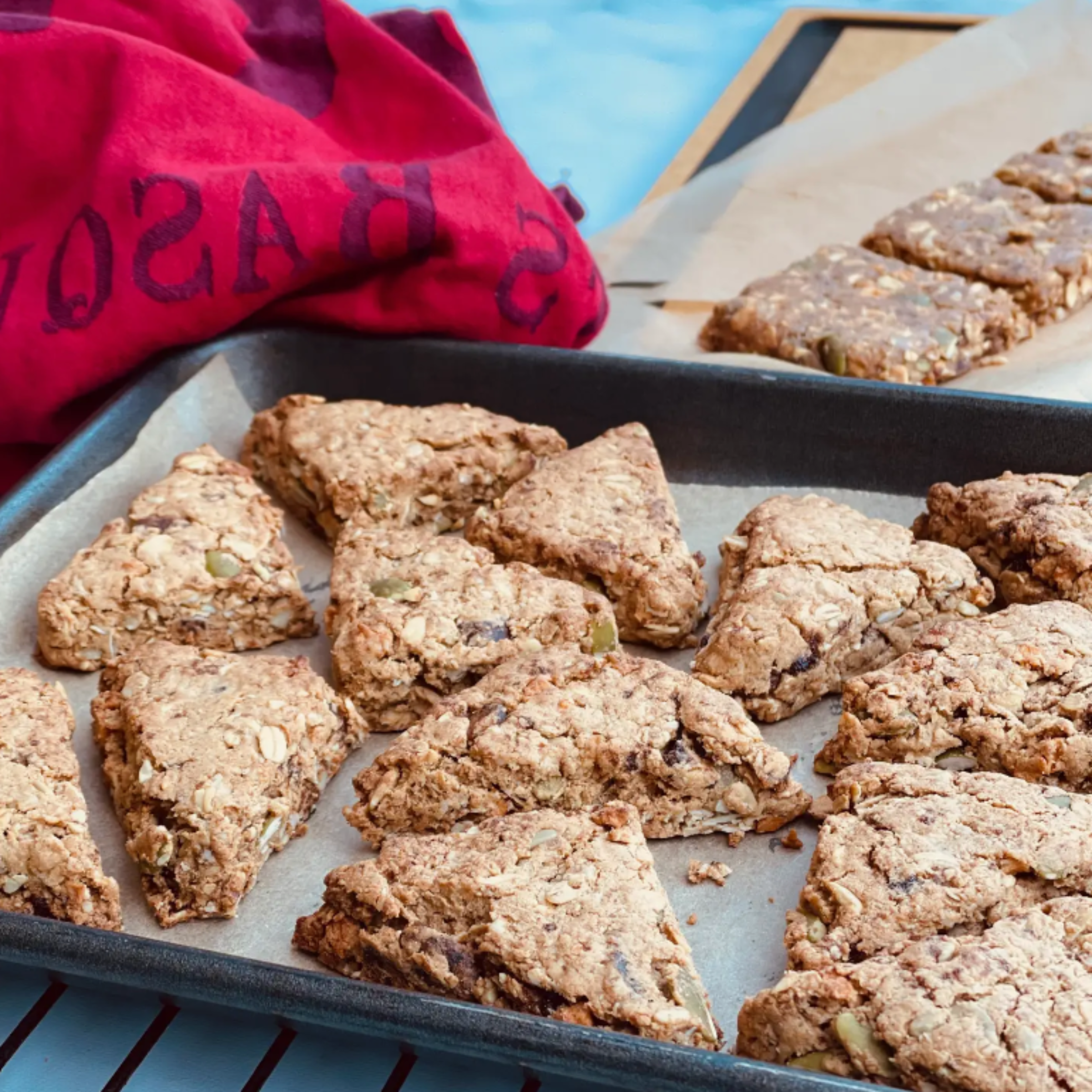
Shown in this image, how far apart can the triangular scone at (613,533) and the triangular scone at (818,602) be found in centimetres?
8

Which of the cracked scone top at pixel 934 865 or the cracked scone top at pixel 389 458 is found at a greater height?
the cracked scone top at pixel 389 458

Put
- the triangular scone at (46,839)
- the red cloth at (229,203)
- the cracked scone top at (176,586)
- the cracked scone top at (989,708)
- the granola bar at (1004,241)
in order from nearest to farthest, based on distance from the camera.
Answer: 1. the triangular scone at (46,839)
2. the cracked scone top at (989,708)
3. the cracked scone top at (176,586)
4. the red cloth at (229,203)
5. the granola bar at (1004,241)

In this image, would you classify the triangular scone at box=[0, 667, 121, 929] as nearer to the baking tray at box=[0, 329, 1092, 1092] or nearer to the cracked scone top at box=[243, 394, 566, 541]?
the baking tray at box=[0, 329, 1092, 1092]

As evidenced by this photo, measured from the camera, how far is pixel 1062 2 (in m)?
3.76

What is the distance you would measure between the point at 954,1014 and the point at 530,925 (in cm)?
45

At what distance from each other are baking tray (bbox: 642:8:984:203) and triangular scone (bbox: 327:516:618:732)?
180 centimetres

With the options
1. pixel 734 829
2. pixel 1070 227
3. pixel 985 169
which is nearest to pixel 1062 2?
pixel 985 169

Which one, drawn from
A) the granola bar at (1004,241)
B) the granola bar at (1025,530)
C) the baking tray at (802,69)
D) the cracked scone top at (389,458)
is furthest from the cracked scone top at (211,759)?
the baking tray at (802,69)

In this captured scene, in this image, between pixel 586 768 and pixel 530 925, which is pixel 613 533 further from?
pixel 530 925

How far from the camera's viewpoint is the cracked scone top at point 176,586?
6.82 feet

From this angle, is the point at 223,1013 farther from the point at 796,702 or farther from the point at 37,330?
the point at 37,330

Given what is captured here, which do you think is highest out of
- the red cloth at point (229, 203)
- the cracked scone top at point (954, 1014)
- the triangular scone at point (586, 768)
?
the red cloth at point (229, 203)

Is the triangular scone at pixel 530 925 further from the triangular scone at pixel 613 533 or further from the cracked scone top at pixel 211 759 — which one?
the triangular scone at pixel 613 533

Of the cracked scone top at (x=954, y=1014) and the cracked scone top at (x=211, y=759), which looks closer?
the cracked scone top at (x=954, y=1014)
